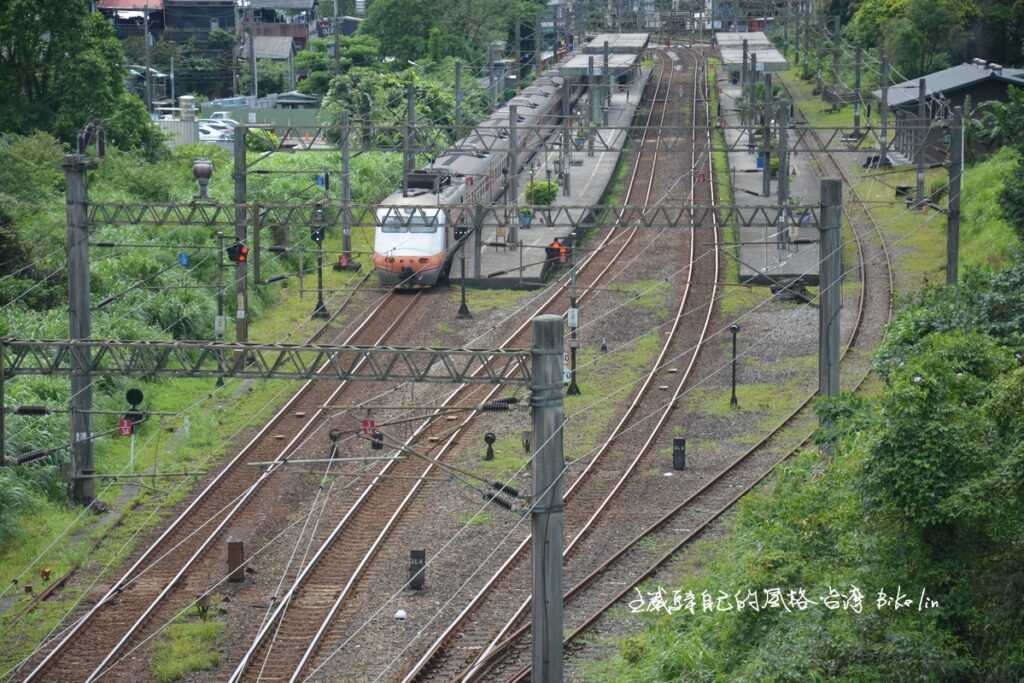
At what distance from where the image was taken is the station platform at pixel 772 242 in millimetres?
34344

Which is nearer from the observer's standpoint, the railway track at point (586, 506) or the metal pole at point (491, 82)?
the railway track at point (586, 506)

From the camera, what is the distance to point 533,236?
39625 millimetres

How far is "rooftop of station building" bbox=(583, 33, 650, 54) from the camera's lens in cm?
6253

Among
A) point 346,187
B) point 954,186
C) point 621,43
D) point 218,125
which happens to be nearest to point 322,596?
point 954,186

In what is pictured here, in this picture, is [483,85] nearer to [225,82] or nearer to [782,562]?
[225,82]

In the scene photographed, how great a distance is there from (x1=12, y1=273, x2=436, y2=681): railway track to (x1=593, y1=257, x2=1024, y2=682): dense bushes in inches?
180

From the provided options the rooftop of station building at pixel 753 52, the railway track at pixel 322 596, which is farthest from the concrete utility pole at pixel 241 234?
the rooftop of station building at pixel 753 52

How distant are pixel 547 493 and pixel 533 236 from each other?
2517 centimetres

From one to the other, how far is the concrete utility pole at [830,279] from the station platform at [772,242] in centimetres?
372

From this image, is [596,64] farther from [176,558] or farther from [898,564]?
[898,564]

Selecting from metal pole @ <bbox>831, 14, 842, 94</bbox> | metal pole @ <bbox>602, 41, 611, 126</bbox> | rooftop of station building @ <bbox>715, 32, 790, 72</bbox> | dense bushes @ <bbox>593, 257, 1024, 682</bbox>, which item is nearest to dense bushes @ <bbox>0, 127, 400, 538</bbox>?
dense bushes @ <bbox>593, 257, 1024, 682</bbox>

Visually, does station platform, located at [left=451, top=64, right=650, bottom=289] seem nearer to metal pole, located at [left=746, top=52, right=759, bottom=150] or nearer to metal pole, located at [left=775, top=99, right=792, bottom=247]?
metal pole, located at [left=775, top=99, right=792, bottom=247]

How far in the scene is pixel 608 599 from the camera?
1866cm

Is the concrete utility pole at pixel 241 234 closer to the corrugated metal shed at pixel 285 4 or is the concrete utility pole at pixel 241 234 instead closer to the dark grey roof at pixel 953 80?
the dark grey roof at pixel 953 80
